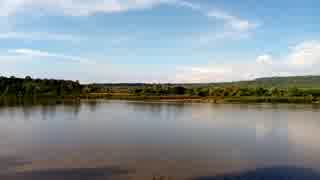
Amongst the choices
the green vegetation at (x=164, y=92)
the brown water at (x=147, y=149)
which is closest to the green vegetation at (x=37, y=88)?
the green vegetation at (x=164, y=92)

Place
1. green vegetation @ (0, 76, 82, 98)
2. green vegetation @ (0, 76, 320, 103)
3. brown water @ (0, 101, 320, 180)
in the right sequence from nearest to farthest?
1. brown water @ (0, 101, 320, 180)
2. green vegetation @ (0, 76, 320, 103)
3. green vegetation @ (0, 76, 82, 98)

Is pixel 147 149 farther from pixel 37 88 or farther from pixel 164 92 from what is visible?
pixel 37 88

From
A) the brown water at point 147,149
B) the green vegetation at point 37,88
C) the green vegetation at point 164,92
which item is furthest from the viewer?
the green vegetation at point 37,88

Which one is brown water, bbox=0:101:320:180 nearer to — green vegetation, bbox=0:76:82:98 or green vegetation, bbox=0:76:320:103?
green vegetation, bbox=0:76:320:103

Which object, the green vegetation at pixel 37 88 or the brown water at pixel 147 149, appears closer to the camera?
the brown water at pixel 147 149

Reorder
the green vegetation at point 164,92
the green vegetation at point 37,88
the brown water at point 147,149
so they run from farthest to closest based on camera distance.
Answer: the green vegetation at point 37,88 < the green vegetation at point 164,92 < the brown water at point 147,149

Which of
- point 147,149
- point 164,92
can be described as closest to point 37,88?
point 164,92

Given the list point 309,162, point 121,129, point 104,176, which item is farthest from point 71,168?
point 121,129

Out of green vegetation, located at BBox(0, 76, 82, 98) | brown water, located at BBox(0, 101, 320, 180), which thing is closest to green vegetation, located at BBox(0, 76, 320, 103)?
green vegetation, located at BBox(0, 76, 82, 98)

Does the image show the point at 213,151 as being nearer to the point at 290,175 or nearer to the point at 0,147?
the point at 290,175

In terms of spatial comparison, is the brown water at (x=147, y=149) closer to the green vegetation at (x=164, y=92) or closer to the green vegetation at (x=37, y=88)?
the green vegetation at (x=164, y=92)

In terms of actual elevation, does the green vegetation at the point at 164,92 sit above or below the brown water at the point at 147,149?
above

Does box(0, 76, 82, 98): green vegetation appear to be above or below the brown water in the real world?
above

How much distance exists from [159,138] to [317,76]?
18194 centimetres
